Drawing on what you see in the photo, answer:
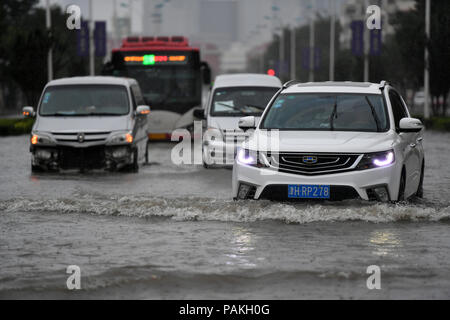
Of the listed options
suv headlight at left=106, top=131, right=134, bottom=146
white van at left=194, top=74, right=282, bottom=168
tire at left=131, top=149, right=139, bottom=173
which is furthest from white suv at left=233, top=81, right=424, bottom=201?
tire at left=131, top=149, right=139, bottom=173

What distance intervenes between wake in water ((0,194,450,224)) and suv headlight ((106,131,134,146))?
5752 mm

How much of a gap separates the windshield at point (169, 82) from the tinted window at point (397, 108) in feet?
57.4

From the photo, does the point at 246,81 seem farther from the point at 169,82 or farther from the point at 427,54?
the point at 427,54

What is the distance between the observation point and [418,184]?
46.5ft

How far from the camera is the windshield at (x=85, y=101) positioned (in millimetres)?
19984

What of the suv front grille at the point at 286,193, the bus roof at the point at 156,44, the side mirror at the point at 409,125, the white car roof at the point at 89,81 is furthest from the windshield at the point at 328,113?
the bus roof at the point at 156,44

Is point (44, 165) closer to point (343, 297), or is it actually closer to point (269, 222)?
point (269, 222)

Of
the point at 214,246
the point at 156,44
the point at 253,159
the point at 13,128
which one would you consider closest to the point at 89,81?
the point at 253,159

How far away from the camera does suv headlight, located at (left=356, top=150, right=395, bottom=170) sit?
11.7m

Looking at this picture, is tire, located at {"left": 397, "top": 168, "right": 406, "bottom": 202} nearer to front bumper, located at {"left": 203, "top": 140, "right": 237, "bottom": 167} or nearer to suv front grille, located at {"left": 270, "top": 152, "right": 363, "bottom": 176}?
suv front grille, located at {"left": 270, "top": 152, "right": 363, "bottom": 176}

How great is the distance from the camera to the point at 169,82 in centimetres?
3192

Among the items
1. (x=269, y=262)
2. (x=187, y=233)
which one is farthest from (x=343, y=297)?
(x=187, y=233)

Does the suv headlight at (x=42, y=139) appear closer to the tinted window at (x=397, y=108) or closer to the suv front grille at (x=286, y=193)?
the tinted window at (x=397, y=108)

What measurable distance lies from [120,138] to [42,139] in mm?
1357
